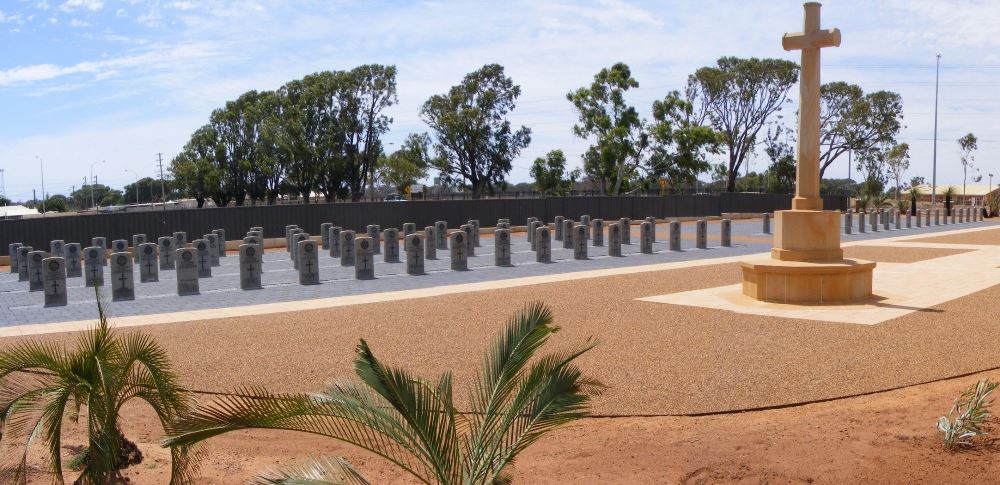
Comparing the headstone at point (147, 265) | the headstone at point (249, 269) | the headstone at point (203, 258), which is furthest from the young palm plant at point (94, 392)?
the headstone at point (203, 258)

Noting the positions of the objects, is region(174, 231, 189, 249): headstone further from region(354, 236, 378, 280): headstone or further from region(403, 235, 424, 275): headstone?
region(403, 235, 424, 275): headstone

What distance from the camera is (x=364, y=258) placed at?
62.2 ft

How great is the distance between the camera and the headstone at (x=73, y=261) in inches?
844

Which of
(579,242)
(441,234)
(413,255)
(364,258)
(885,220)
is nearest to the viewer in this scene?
(364,258)

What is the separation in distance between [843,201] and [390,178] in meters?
33.5

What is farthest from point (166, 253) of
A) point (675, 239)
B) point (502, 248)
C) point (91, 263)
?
point (675, 239)

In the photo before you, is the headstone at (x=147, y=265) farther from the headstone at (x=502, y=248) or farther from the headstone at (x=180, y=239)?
the headstone at (x=502, y=248)

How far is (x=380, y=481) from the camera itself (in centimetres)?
632

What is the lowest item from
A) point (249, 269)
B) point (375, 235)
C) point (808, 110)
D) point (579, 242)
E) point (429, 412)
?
point (249, 269)

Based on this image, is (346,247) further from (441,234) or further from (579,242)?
(441,234)

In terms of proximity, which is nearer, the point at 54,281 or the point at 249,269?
the point at 54,281

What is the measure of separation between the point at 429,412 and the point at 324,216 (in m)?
28.0

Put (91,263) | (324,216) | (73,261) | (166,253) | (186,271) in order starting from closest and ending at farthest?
(186,271), (91,263), (73,261), (166,253), (324,216)

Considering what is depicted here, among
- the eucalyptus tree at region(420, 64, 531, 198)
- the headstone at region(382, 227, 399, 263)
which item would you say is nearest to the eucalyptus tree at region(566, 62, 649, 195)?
the eucalyptus tree at region(420, 64, 531, 198)
